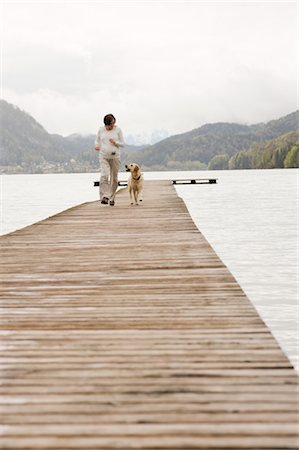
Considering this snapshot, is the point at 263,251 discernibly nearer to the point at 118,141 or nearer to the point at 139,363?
the point at 118,141

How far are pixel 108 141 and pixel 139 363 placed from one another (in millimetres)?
11903

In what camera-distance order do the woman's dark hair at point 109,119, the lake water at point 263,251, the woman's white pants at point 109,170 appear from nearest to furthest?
the lake water at point 263,251
the woman's dark hair at point 109,119
the woman's white pants at point 109,170

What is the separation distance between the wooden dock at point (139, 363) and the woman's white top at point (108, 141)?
8.23 metres

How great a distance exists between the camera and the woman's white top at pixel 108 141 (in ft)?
49.5

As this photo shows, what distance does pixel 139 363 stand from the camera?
12.1 ft

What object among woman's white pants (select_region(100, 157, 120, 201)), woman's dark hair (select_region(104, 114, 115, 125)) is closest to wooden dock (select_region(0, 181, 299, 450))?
woman's dark hair (select_region(104, 114, 115, 125))

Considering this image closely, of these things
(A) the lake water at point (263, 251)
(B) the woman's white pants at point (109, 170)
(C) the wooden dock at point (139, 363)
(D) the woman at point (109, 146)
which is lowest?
(A) the lake water at point (263, 251)

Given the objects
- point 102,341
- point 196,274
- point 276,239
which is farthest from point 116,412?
point 276,239

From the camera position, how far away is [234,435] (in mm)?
2729

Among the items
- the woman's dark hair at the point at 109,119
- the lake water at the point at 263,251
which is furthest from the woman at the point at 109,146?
the lake water at the point at 263,251

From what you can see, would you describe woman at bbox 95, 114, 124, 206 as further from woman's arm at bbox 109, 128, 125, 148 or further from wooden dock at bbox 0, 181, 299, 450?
wooden dock at bbox 0, 181, 299, 450

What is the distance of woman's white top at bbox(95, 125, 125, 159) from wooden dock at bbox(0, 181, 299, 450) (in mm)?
8228

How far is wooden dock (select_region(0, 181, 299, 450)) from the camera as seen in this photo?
9.09ft

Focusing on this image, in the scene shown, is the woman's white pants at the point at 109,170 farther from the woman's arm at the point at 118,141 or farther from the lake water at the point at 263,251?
the lake water at the point at 263,251
